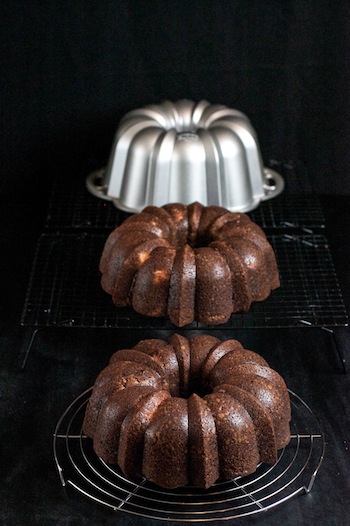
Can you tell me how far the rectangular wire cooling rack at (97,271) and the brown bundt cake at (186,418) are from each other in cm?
44

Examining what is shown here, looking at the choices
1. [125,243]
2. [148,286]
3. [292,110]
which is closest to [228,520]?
[148,286]

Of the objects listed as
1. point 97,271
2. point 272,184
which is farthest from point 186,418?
point 272,184

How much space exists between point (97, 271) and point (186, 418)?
1.28 meters

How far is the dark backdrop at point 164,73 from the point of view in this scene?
4293 mm

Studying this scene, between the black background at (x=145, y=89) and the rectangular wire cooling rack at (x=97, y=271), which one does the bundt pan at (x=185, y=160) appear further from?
the black background at (x=145, y=89)

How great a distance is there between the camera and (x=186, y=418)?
2.70m

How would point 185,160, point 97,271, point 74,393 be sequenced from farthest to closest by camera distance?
point 185,160
point 97,271
point 74,393

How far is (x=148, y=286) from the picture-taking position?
3439mm

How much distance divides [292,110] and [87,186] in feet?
3.53

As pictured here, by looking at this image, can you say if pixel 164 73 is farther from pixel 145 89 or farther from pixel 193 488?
pixel 193 488

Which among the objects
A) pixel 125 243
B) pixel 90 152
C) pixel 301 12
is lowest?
pixel 90 152

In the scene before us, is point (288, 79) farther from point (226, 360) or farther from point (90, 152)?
point (226, 360)

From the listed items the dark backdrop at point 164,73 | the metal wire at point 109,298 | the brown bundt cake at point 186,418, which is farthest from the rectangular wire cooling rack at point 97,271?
the brown bundt cake at point 186,418

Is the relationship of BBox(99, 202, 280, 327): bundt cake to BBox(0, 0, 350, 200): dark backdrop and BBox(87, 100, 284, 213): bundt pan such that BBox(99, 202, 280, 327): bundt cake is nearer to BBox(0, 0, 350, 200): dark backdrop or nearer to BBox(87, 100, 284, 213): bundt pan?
BBox(87, 100, 284, 213): bundt pan
